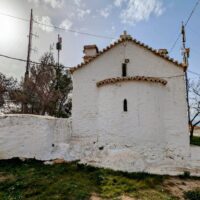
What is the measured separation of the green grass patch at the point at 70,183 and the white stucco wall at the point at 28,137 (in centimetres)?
74

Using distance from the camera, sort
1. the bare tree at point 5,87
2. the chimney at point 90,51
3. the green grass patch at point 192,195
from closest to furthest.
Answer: the green grass patch at point 192,195 → the chimney at point 90,51 → the bare tree at point 5,87

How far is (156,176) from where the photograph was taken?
12.9 metres

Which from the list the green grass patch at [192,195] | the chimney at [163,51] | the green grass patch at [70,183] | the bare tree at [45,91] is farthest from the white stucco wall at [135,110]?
the bare tree at [45,91]

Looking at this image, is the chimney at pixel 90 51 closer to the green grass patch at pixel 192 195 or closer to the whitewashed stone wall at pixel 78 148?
the whitewashed stone wall at pixel 78 148

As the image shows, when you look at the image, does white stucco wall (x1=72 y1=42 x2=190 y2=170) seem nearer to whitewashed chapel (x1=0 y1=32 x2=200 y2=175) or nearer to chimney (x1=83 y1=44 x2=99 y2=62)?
whitewashed chapel (x1=0 y1=32 x2=200 y2=175)

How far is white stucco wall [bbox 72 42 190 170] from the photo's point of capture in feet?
45.2

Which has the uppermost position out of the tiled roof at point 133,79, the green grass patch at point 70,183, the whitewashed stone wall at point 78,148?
the tiled roof at point 133,79

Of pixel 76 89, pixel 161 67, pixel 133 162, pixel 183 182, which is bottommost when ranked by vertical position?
pixel 183 182

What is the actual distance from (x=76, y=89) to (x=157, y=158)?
6.51 meters

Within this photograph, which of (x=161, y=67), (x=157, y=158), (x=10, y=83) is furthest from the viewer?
(x=10, y=83)

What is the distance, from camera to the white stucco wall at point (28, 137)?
1431 centimetres

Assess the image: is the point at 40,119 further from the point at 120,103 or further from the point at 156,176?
the point at 156,176

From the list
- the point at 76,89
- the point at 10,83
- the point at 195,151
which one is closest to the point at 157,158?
the point at 195,151

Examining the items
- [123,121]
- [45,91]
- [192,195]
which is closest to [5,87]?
[45,91]
